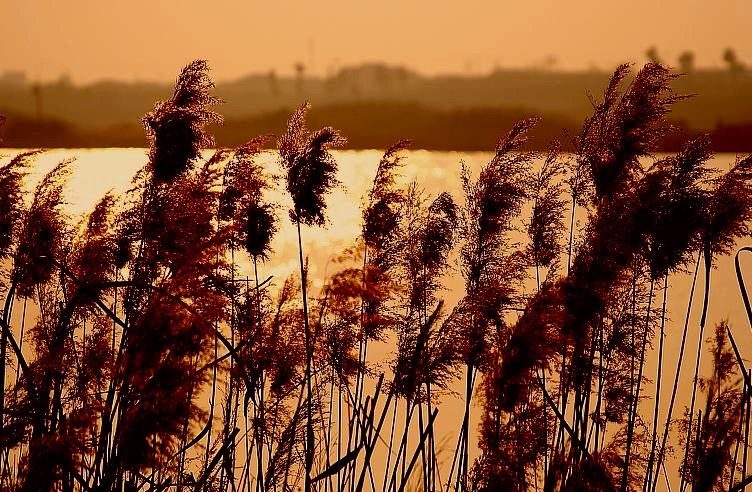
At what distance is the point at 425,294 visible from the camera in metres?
5.44

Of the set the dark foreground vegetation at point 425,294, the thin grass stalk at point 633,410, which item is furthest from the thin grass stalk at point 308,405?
the thin grass stalk at point 633,410

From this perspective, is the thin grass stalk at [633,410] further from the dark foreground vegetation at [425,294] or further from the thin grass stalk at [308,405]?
the thin grass stalk at [308,405]

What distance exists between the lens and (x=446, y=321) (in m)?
3.94

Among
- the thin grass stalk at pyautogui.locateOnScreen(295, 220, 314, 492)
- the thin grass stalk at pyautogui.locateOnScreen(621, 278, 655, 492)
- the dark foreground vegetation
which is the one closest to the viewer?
the thin grass stalk at pyautogui.locateOnScreen(295, 220, 314, 492)

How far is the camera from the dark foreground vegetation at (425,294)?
4.05 m

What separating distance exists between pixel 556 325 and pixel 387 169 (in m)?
2.01

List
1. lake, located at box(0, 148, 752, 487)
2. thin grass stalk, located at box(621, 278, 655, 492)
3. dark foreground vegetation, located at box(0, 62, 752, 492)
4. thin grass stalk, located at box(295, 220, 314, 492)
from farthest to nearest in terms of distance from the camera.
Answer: lake, located at box(0, 148, 752, 487) < thin grass stalk, located at box(621, 278, 655, 492) < dark foreground vegetation, located at box(0, 62, 752, 492) < thin grass stalk, located at box(295, 220, 314, 492)

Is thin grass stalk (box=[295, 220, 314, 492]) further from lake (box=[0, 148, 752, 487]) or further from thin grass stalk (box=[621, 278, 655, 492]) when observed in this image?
thin grass stalk (box=[621, 278, 655, 492])

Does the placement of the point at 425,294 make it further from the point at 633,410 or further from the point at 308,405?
the point at 308,405

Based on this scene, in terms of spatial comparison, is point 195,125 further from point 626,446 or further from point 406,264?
point 626,446

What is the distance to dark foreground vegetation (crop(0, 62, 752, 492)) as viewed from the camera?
4055 millimetres

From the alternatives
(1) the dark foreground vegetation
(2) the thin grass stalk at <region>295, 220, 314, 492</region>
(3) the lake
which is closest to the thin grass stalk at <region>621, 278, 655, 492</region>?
(1) the dark foreground vegetation

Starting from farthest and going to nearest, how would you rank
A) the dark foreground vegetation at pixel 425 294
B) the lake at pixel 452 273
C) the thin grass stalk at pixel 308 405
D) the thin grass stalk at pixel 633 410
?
the lake at pixel 452 273, the thin grass stalk at pixel 633 410, the dark foreground vegetation at pixel 425 294, the thin grass stalk at pixel 308 405

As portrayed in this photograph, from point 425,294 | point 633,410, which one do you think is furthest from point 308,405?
point 633,410
